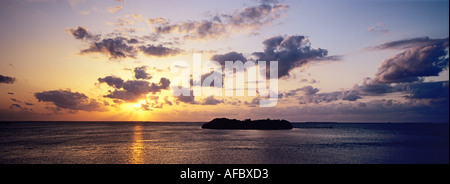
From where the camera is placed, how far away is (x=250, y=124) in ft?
614

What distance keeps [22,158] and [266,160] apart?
4084 centimetres

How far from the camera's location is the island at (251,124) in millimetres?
181375

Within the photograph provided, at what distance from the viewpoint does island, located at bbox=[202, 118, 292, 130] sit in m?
181

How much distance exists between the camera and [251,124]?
187 meters
